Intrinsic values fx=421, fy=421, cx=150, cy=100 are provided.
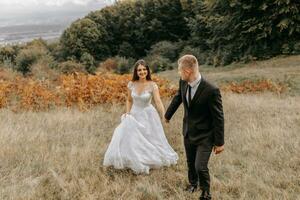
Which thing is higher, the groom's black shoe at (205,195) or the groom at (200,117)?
the groom at (200,117)

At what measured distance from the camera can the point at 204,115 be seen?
15.8ft

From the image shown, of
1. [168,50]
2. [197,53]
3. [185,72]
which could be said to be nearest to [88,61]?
[168,50]

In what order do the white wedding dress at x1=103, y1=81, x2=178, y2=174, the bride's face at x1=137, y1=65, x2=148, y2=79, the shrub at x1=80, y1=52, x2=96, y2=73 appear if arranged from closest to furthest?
the white wedding dress at x1=103, y1=81, x2=178, y2=174, the bride's face at x1=137, y1=65, x2=148, y2=79, the shrub at x1=80, y1=52, x2=96, y2=73

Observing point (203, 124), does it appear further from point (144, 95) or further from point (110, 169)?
point (110, 169)

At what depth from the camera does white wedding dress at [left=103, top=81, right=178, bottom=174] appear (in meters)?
5.98

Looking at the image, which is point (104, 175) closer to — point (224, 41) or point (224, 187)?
point (224, 187)

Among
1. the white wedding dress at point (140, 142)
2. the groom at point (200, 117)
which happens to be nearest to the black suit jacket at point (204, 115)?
the groom at point (200, 117)

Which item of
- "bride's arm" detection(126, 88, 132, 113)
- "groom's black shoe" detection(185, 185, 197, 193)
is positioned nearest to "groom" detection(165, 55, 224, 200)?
"groom's black shoe" detection(185, 185, 197, 193)

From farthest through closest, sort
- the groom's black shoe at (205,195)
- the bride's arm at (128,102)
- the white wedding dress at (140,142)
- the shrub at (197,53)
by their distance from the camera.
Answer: the shrub at (197,53)
the bride's arm at (128,102)
the white wedding dress at (140,142)
the groom's black shoe at (205,195)

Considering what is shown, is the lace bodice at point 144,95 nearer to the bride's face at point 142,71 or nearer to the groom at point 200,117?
the bride's face at point 142,71

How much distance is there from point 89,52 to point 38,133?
35556mm

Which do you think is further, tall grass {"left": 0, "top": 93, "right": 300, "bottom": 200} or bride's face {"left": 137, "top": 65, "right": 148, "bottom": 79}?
bride's face {"left": 137, "top": 65, "right": 148, "bottom": 79}

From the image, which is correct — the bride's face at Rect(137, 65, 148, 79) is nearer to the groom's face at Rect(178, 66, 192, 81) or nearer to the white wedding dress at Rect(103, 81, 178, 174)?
the white wedding dress at Rect(103, 81, 178, 174)

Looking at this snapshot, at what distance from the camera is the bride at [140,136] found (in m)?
5.99
